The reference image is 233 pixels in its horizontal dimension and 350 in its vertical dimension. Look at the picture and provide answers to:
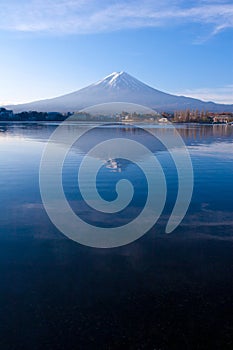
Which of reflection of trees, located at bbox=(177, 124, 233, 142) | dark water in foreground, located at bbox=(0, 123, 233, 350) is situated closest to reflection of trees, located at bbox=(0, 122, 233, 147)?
reflection of trees, located at bbox=(177, 124, 233, 142)

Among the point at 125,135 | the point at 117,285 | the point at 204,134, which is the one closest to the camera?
the point at 117,285

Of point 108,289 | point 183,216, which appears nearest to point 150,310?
point 108,289

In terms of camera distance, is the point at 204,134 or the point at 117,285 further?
the point at 204,134

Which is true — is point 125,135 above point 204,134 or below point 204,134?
above

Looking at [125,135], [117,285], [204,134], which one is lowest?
[117,285]

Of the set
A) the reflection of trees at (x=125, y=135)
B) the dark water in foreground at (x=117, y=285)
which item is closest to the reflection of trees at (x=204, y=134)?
the reflection of trees at (x=125, y=135)

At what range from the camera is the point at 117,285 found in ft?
11.4

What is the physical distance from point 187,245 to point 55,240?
75.2 inches

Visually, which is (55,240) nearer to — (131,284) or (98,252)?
(98,252)

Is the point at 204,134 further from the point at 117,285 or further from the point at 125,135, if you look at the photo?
the point at 117,285

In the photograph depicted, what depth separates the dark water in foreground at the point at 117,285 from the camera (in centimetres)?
277

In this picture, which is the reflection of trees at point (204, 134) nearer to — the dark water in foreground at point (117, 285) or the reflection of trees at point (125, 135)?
the reflection of trees at point (125, 135)

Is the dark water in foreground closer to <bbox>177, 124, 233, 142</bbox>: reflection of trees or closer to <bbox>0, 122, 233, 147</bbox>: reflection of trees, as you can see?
<bbox>0, 122, 233, 147</bbox>: reflection of trees

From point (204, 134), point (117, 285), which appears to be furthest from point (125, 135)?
point (117, 285)
